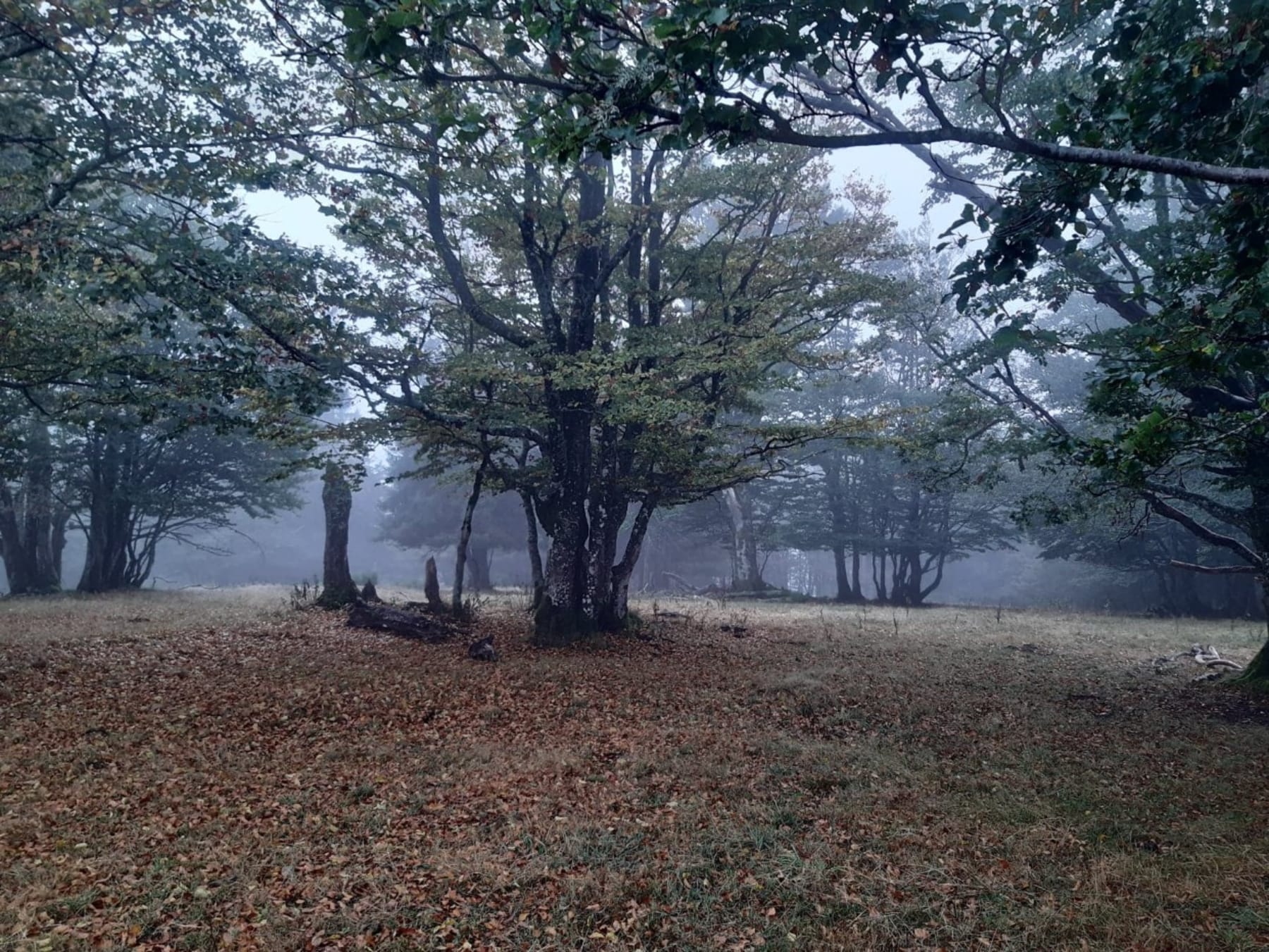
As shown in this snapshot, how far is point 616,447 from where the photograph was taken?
14.1 metres

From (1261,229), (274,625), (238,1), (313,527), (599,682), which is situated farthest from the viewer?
(313,527)

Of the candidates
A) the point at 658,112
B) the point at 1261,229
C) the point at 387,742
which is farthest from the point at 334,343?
the point at 1261,229

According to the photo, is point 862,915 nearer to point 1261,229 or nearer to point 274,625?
point 1261,229

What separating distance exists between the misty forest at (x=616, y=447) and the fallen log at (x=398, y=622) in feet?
0.32

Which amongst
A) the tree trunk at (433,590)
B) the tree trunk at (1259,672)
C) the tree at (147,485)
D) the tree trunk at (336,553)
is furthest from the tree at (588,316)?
the tree at (147,485)

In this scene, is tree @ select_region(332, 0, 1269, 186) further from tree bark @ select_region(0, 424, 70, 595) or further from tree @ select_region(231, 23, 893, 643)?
tree bark @ select_region(0, 424, 70, 595)

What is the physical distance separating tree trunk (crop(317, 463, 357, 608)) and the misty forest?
123 millimetres

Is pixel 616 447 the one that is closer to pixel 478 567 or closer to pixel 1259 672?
pixel 1259 672

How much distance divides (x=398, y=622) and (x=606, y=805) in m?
9.13

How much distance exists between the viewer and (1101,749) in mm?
8008

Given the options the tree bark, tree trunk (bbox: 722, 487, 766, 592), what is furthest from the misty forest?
tree trunk (bbox: 722, 487, 766, 592)

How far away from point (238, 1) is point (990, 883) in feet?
38.6

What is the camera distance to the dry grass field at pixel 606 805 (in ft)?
14.4

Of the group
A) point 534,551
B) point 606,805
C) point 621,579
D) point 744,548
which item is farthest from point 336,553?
point 744,548
